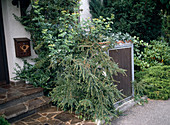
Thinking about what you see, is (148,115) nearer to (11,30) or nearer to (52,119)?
(52,119)

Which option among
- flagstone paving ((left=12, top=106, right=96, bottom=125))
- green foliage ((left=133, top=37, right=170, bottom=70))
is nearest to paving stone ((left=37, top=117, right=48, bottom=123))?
flagstone paving ((left=12, top=106, right=96, bottom=125))

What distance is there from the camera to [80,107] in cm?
A: 360

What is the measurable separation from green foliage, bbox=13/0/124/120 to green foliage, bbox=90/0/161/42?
170 cm

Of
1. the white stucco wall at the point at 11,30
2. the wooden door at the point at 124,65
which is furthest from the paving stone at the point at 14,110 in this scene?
the wooden door at the point at 124,65

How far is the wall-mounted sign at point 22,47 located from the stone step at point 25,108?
151 cm

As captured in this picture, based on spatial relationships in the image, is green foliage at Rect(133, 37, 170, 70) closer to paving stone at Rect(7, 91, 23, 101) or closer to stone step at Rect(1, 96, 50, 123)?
stone step at Rect(1, 96, 50, 123)

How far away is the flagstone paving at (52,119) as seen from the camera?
3307 millimetres

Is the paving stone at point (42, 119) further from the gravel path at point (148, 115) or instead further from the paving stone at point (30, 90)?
the gravel path at point (148, 115)

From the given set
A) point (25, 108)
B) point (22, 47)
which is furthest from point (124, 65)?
point (22, 47)

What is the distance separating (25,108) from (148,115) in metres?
2.74

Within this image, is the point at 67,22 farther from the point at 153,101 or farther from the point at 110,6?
the point at 153,101

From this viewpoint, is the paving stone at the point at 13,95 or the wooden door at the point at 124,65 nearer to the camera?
the paving stone at the point at 13,95

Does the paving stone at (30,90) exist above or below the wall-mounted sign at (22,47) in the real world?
below

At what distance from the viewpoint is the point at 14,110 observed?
3484mm
